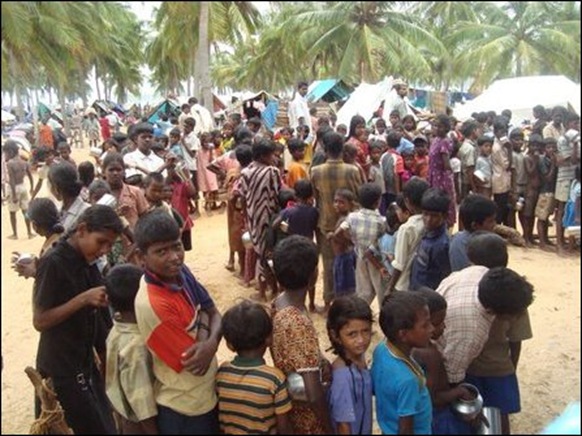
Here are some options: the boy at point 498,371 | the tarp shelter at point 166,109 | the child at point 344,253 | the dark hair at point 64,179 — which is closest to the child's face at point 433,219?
the boy at point 498,371

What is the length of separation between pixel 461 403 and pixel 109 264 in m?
2.47

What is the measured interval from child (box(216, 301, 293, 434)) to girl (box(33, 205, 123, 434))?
612mm

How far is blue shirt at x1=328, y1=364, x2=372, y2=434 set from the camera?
1.97 meters

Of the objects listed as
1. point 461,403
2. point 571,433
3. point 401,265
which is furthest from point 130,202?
point 571,433

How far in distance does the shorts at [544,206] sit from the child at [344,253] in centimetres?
264

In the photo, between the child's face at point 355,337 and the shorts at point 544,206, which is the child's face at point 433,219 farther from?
the shorts at point 544,206

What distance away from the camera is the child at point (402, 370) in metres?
1.84

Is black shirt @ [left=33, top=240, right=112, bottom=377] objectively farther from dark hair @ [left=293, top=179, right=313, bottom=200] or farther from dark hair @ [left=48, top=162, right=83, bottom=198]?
dark hair @ [left=293, top=179, right=313, bottom=200]

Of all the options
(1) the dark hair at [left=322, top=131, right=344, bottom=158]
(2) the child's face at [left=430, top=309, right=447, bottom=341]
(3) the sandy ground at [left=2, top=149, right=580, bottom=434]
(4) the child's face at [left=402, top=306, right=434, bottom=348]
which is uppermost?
(1) the dark hair at [left=322, top=131, right=344, bottom=158]

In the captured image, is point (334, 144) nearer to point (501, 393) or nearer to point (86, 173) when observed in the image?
point (86, 173)

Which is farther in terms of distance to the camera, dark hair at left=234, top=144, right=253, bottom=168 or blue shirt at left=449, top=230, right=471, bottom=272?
dark hair at left=234, top=144, right=253, bottom=168

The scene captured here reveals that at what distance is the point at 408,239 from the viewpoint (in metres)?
3.52

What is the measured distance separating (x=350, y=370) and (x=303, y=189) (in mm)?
2772

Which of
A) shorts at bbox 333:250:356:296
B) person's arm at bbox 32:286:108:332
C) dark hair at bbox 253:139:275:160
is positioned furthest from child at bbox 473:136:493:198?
person's arm at bbox 32:286:108:332
